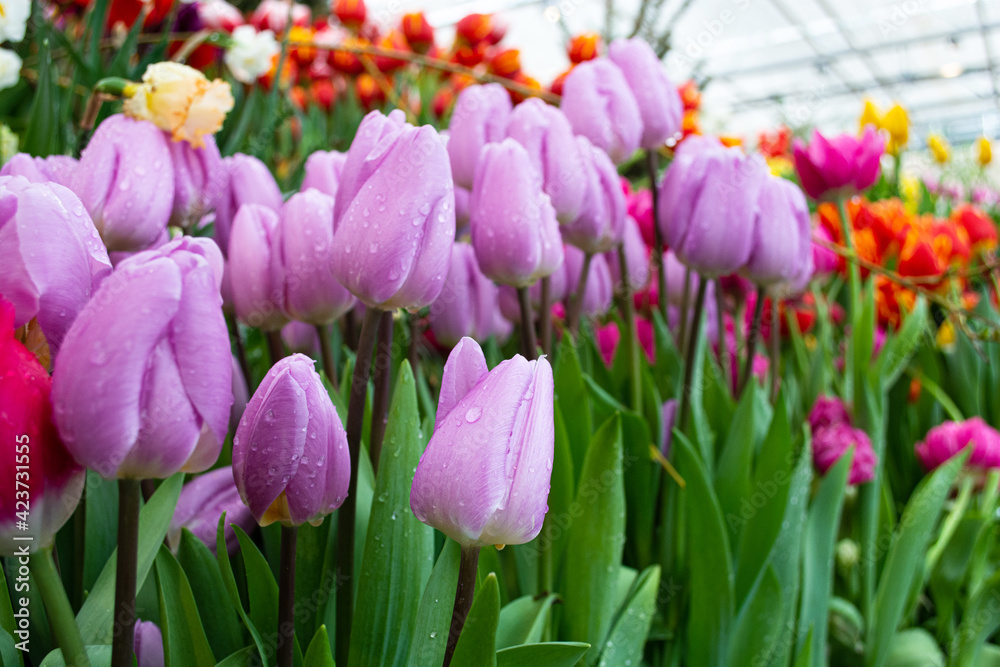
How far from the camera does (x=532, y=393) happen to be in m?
0.28

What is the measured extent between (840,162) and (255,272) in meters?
0.76

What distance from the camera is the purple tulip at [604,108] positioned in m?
0.65

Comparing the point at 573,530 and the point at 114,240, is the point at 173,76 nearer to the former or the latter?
the point at 114,240

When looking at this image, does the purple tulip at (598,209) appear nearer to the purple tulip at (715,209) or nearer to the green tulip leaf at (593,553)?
the purple tulip at (715,209)

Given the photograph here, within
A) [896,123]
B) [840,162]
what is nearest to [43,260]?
[840,162]

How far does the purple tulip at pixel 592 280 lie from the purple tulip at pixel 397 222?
0.35 meters

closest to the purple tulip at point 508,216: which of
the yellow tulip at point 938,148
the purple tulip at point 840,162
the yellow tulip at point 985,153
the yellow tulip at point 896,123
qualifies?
the purple tulip at point 840,162

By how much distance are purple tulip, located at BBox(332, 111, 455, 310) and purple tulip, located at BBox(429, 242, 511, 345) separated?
0.78ft

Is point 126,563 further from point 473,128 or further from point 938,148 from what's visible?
point 938,148

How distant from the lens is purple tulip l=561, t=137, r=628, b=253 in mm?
578

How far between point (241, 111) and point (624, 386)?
592 mm

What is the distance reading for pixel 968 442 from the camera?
0.87 m

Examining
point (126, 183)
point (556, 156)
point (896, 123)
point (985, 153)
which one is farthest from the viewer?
point (985, 153)

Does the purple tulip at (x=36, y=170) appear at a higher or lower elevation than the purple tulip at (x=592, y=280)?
higher
